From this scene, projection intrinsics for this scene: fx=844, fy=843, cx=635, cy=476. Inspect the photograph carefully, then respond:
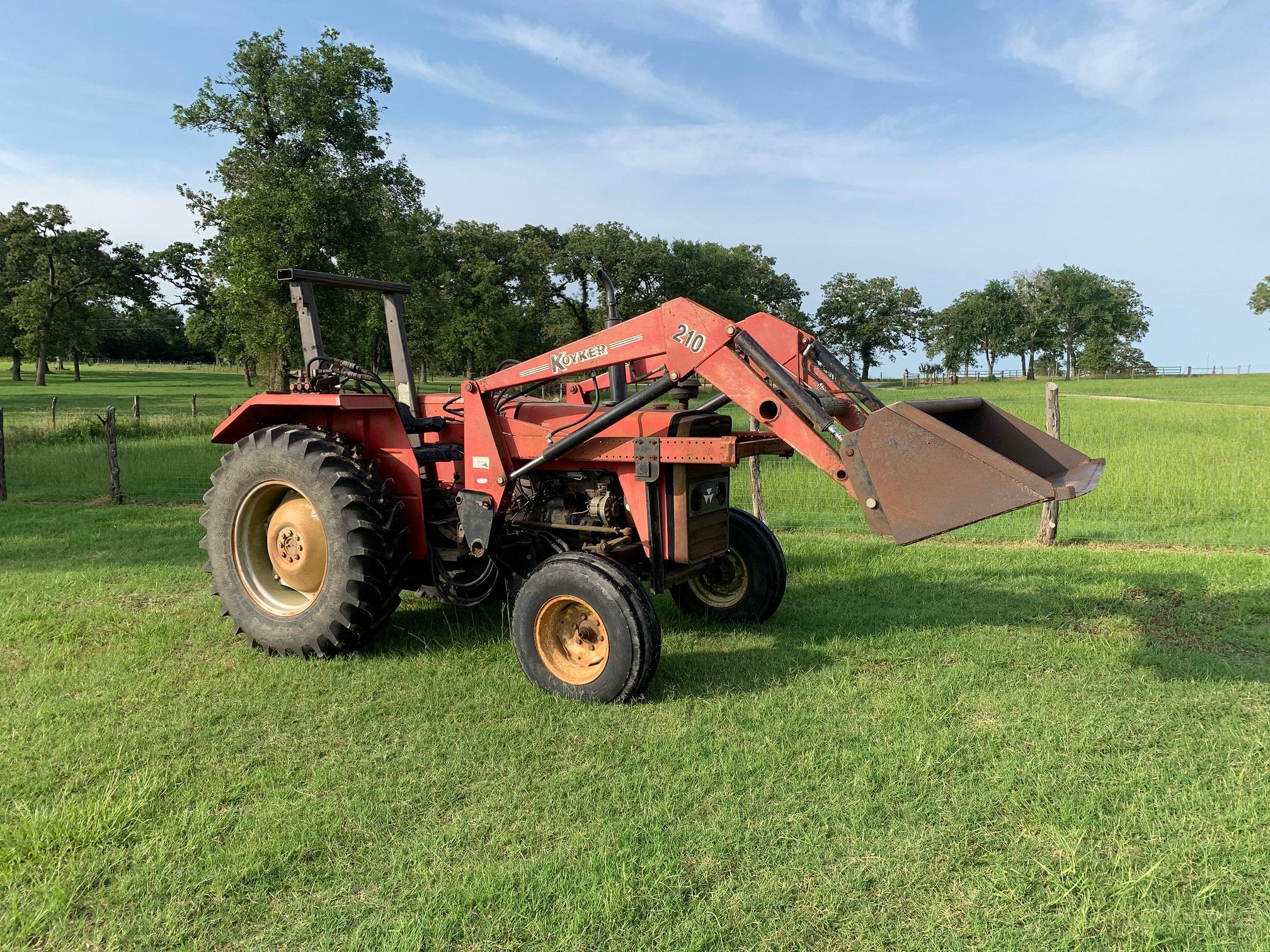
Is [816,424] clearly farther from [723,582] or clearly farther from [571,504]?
[723,582]

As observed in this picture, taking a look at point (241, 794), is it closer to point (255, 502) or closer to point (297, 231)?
point (255, 502)

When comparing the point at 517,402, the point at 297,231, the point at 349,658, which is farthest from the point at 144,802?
the point at 297,231

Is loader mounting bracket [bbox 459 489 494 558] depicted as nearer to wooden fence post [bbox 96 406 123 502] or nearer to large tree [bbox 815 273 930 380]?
wooden fence post [bbox 96 406 123 502]

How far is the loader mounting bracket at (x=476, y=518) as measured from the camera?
5258 mm

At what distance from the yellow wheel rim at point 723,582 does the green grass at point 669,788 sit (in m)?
0.24

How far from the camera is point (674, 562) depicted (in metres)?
5.21

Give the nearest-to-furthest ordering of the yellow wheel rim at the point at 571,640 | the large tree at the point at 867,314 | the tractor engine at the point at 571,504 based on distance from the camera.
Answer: the yellow wheel rim at the point at 571,640, the tractor engine at the point at 571,504, the large tree at the point at 867,314

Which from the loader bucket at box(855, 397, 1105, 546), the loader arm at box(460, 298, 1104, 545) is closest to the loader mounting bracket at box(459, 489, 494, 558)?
the loader arm at box(460, 298, 1104, 545)

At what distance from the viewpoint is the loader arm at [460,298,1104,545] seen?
3957mm

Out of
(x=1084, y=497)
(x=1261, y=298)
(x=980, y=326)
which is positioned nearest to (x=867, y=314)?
(x=980, y=326)

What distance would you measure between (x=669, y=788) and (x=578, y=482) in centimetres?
228

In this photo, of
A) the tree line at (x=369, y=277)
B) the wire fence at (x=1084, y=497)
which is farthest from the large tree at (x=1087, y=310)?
the wire fence at (x=1084, y=497)

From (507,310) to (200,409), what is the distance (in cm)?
1519

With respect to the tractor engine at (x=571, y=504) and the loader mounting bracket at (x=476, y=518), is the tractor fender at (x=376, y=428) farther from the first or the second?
the tractor engine at (x=571, y=504)
